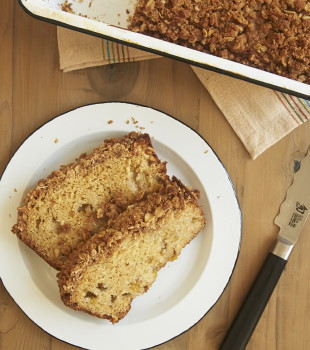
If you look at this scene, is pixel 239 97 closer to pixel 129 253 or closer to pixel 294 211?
pixel 294 211

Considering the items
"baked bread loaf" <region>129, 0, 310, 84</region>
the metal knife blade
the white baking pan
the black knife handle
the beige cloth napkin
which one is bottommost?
the black knife handle

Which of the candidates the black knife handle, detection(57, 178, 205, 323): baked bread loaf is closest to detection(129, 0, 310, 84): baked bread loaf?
detection(57, 178, 205, 323): baked bread loaf

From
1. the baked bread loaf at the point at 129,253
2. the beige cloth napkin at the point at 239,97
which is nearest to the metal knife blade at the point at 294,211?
the beige cloth napkin at the point at 239,97

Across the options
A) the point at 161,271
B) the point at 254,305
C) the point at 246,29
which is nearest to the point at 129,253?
the point at 161,271

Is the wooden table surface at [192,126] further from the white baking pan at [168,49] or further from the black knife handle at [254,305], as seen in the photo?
the white baking pan at [168,49]

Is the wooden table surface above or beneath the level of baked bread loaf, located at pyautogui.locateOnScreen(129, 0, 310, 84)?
beneath

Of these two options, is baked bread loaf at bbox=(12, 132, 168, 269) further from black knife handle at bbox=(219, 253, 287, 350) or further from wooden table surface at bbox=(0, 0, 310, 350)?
black knife handle at bbox=(219, 253, 287, 350)
